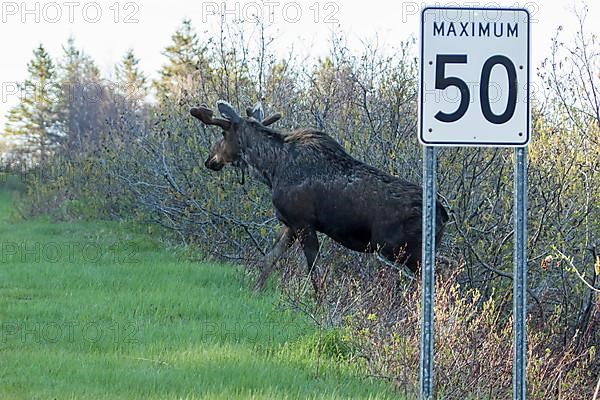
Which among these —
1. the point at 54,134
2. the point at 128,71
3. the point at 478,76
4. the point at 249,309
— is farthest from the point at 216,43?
the point at 128,71

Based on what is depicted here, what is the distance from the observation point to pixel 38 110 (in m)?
53.8

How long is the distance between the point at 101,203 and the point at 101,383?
17.2m

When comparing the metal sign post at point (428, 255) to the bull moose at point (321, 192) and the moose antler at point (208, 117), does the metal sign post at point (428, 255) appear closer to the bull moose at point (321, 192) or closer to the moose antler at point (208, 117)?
the bull moose at point (321, 192)

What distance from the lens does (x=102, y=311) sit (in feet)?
32.6

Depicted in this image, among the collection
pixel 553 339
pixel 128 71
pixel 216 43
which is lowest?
pixel 553 339

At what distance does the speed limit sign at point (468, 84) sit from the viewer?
566 centimetres

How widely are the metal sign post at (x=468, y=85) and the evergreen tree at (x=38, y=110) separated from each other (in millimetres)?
47596

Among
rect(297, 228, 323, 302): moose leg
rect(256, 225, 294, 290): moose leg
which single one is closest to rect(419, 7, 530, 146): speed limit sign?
rect(297, 228, 323, 302): moose leg

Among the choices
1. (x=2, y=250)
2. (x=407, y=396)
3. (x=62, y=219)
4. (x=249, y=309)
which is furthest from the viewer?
(x=62, y=219)

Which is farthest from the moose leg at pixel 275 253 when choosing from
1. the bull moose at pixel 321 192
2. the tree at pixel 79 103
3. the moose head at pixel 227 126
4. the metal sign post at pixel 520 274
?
the tree at pixel 79 103

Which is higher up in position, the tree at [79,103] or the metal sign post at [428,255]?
the tree at [79,103]

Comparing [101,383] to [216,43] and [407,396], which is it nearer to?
[407,396]

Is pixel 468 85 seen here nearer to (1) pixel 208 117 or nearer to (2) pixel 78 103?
(1) pixel 208 117

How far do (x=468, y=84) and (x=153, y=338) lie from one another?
4.09 meters
